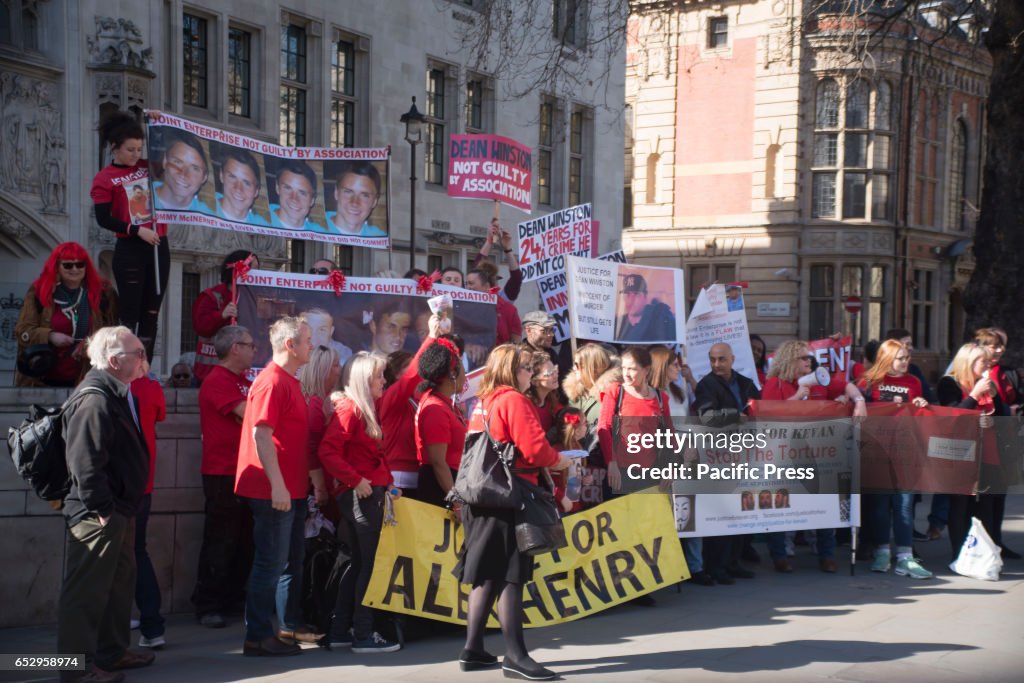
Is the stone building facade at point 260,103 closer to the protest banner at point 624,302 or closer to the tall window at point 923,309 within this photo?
the protest banner at point 624,302

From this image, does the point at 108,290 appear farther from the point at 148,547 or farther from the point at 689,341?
the point at 689,341

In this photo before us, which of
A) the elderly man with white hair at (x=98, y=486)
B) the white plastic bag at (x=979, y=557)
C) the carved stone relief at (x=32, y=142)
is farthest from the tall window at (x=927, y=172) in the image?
the elderly man with white hair at (x=98, y=486)

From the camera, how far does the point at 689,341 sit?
13375 millimetres

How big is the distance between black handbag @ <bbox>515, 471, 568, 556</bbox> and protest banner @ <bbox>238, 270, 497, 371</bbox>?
2.30 meters

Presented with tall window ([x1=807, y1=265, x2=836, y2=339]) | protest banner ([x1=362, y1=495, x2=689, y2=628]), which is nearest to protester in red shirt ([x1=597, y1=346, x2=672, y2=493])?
protest banner ([x1=362, y1=495, x2=689, y2=628])

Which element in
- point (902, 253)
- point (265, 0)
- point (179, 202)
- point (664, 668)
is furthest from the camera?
point (902, 253)

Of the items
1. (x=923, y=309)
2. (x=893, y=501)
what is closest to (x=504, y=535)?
(x=893, y=501)

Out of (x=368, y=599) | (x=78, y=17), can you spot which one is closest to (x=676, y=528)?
(x=368, y=599)

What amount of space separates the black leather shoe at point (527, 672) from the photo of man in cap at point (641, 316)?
545 cm

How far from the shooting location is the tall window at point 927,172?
128ft

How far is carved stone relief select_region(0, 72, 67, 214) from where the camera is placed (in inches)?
592

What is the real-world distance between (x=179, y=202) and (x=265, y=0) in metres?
11.3

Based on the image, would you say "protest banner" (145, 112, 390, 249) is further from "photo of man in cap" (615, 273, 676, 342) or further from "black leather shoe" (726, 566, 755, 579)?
"black leather shoe" (726, 566, 755, 579)

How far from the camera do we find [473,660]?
668cm
